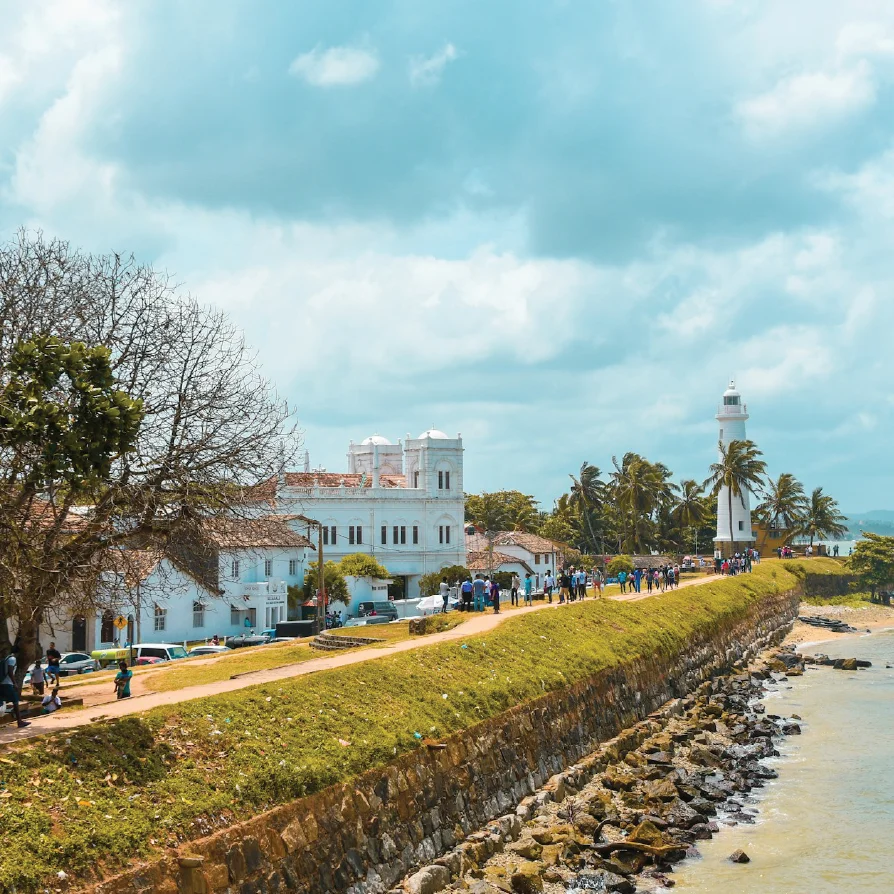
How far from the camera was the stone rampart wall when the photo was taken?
14.7 metres

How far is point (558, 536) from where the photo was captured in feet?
320

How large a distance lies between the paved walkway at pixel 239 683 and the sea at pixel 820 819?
932 centimetres

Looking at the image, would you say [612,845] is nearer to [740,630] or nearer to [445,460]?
[740,630]

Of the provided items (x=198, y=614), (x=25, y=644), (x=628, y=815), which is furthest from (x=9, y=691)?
(x=198, y=614)

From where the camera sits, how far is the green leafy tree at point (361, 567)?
229 feet

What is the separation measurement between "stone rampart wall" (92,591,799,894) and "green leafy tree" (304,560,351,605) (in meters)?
36.5

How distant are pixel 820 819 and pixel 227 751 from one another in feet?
47.9

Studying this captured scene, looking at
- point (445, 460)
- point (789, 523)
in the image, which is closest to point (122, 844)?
point (445, 460)

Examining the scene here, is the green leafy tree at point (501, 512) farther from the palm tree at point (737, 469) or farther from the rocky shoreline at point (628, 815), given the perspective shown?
the rocky shoreline at point (628, 815)

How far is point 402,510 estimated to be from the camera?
7994 centimetres

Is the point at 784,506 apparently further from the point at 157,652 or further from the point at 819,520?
the point at 157,652

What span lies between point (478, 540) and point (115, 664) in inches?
2027

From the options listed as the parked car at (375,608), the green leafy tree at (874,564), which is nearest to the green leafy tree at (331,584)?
the parked car at (375,608)

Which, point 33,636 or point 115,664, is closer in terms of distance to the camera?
point 33,636
